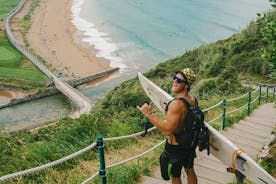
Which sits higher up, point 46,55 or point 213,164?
point 213,164

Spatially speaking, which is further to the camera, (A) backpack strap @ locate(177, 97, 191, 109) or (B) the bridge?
(B) the bridge

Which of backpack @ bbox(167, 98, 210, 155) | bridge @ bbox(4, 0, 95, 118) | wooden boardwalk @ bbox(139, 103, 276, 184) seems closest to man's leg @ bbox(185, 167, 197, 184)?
backpack @ bbox(167, 98, 210, 155)

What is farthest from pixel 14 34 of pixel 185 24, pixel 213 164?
pixel 213 164

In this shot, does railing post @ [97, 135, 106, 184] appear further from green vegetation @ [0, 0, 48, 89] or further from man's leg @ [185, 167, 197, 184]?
green vegetation @ [0, 0, 48, 89]

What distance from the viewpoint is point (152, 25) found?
69062mm

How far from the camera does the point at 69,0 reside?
8475cm

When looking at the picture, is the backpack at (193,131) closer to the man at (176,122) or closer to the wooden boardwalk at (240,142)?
the man at (176,122)

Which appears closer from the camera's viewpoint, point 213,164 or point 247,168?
point 247,168

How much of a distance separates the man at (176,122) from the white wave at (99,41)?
42622 millimetres

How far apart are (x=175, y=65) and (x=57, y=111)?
429 inches

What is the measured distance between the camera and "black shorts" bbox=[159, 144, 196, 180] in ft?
18.4

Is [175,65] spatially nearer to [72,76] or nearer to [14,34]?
[72,76]

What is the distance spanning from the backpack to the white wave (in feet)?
140

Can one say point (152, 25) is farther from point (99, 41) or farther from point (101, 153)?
point (101, 153)
